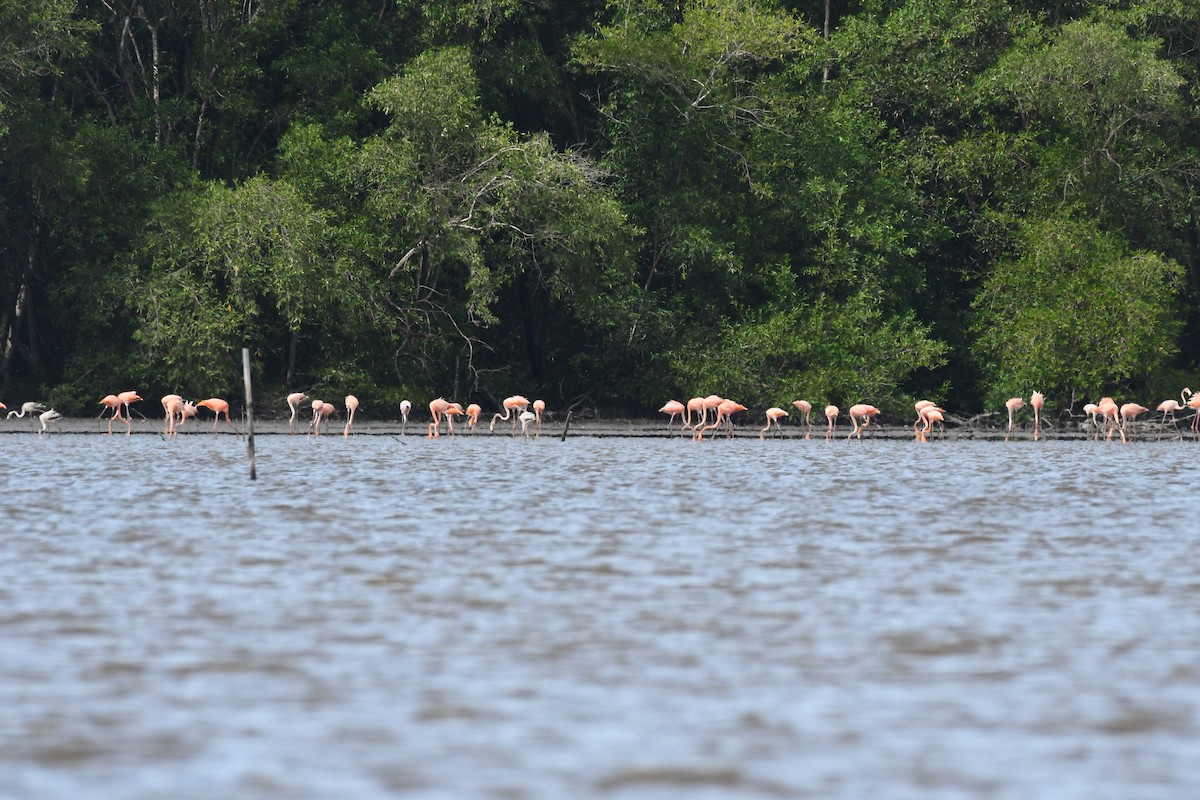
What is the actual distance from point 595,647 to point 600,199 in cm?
3233

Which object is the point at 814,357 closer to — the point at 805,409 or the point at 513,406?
the point at 805,409

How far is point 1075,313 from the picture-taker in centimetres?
4547

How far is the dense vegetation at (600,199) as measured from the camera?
42.4 m

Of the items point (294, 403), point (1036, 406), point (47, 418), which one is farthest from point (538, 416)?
point (1036, 406)

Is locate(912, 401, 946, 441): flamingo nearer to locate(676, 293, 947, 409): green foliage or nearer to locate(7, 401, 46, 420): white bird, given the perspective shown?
locate(676, 293, 947, 409): green foliage

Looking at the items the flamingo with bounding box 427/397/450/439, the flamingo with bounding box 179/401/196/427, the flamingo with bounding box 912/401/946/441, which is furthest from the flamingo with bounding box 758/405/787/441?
the flamingo with bounding box 179/401/196/427

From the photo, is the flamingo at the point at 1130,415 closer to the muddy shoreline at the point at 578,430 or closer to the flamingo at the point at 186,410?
the muddy shoreline at the point at 578,430

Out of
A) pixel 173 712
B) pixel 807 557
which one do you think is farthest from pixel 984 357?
pixel 173 712

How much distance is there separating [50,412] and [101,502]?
18.0 m

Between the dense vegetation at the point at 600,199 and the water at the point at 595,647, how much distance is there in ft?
64.1

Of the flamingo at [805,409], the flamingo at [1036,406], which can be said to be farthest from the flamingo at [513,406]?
the flamingo at [1036,406]

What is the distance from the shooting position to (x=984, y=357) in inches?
1891

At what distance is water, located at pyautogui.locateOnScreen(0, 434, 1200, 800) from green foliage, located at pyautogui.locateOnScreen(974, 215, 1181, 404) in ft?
71.9

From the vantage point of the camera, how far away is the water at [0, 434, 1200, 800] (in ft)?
27.0
